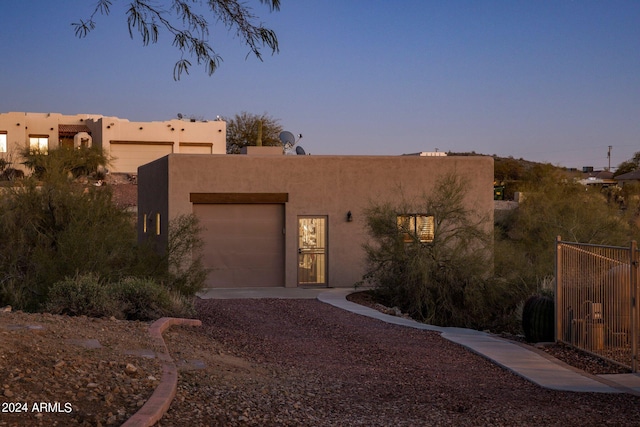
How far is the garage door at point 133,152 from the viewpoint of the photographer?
60.5m

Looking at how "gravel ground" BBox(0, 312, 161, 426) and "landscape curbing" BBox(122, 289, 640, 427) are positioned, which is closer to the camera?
"gravel ground" BBox(0, 312, 161, 426)

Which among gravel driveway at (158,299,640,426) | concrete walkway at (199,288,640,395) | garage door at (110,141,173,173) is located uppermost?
garage door at (110,141,173,173)

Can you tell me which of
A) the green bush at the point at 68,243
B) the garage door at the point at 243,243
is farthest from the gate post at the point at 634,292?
the garage door at the point at 243,243

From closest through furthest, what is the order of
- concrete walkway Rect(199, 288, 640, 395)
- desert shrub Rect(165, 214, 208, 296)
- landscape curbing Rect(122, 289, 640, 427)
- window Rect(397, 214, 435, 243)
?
landscape curbing Rect(122, 289, 640, 427) < concrete walkway Rect(199, 288, 640, 395) < desert shrub Rect(165, 214, 208, 296) < window Rect(397, 214, 435, 243)

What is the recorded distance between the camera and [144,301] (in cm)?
1277

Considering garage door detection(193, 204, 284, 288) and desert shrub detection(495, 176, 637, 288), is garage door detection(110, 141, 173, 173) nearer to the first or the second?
desert shrub detection(495, 176, 637, 288)

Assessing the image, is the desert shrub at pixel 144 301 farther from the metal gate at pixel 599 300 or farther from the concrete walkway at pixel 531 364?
the metal gate at pixel 599 300

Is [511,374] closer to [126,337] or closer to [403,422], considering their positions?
[403,422]

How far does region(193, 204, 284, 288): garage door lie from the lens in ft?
76.2

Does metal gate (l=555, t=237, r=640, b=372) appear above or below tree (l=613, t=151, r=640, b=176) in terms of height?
below

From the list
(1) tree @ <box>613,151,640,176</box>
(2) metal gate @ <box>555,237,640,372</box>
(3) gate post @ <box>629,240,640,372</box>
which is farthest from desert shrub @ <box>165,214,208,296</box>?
(1) tree @ <box>613,151,640,176</box>

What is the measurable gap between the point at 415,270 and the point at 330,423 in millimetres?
12073

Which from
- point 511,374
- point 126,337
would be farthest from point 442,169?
point 126,337

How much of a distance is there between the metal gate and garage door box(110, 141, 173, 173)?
4980 centimetres
